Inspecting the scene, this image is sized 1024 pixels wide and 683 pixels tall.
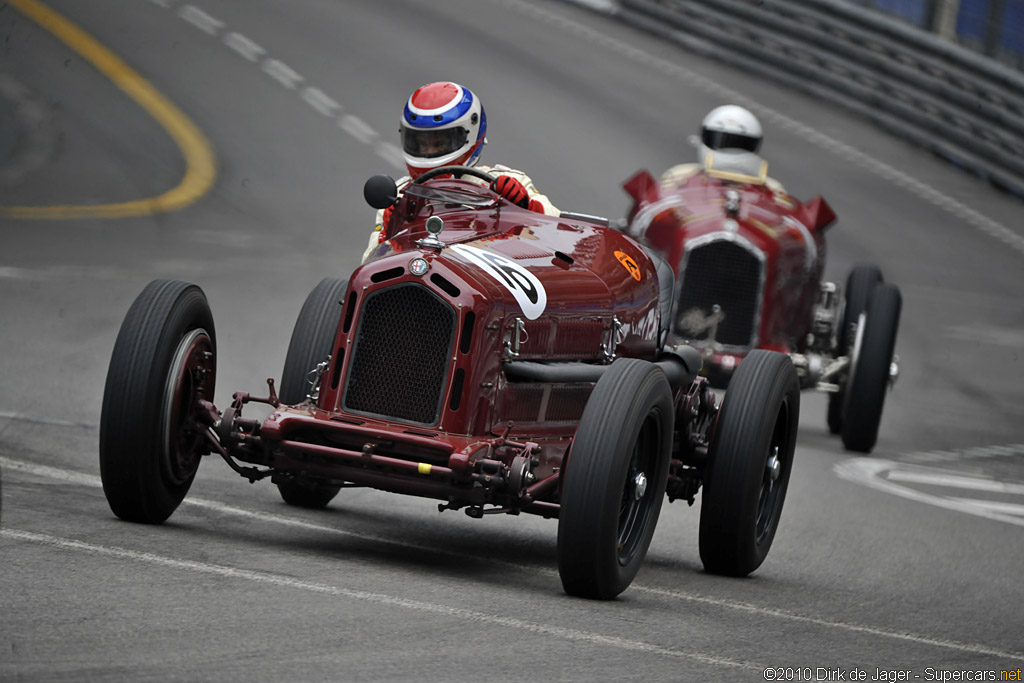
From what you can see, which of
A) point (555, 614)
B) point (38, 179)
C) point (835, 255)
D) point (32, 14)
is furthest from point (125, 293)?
point (32, 14)

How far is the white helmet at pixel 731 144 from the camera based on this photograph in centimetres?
1446

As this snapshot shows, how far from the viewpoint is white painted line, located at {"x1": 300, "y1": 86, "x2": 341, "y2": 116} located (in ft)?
77.0

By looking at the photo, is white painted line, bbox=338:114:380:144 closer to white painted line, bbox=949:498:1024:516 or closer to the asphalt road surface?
the asphalt road surface

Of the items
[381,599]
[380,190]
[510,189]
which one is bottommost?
[381,599]

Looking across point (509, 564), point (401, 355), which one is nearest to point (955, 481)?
point (509, 564)

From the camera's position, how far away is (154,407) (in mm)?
6719

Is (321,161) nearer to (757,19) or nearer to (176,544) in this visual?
(757,19)

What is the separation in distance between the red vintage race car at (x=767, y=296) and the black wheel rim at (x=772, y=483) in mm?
4492

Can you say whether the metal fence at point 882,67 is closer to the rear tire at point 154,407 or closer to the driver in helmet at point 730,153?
the driver in helmet at point 730,153

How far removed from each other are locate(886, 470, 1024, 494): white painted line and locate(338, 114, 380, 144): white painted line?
461 inches

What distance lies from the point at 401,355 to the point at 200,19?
2056 centimetres

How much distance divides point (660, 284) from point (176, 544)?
3024mm

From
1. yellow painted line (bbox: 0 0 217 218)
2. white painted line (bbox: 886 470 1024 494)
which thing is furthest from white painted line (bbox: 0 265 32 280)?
white painted line (bbox: 886 470 1024 494)

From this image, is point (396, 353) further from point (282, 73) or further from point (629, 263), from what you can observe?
point (282, 73)
